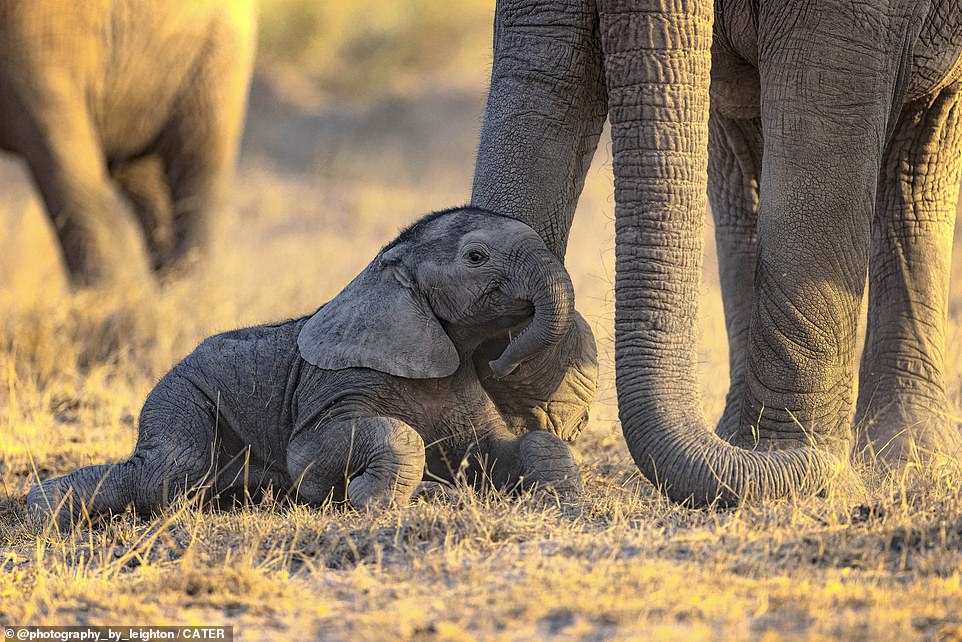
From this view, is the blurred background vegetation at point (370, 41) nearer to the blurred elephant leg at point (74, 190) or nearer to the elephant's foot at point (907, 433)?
the blurred elephant leg at point (74, 190)

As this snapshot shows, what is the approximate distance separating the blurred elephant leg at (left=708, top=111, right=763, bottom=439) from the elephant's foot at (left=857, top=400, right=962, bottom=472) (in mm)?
544

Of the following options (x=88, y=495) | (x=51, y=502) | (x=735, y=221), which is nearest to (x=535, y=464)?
(x=88, y=495)

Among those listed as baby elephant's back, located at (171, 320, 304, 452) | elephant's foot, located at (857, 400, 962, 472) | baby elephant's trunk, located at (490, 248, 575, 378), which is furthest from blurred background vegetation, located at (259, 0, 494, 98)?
baby elephant's trunk, located at (490, 248, 575, 378)

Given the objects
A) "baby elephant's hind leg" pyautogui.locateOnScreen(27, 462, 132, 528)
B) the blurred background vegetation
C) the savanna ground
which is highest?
the blurred background vegetation

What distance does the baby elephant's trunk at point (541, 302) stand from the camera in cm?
418

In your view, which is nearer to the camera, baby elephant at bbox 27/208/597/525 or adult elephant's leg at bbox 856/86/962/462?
baby elephant at bbox 27/208/597/525

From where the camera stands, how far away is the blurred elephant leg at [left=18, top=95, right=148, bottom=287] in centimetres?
911

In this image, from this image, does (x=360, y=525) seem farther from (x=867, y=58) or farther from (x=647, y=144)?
(x=867, y=58)

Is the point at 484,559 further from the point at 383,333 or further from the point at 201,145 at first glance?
the point at 201,145

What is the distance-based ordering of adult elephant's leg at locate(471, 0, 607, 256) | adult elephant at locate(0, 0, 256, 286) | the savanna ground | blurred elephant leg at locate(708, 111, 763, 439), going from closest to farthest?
the savanna ground → adult elephant's leg at locate(471, 0, 607, 256) → blurred elephant leg at locate(708, 111, 763, 439) → adult elephant at locate(0, 0, 256, 286)

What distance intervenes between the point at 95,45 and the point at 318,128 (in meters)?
15.1

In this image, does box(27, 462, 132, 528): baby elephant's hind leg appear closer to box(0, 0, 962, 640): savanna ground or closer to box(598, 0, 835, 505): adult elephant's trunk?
box(0, 0, 962, 640): savanna ground

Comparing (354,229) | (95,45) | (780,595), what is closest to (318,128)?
(354,229)

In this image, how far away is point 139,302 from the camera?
845cm
